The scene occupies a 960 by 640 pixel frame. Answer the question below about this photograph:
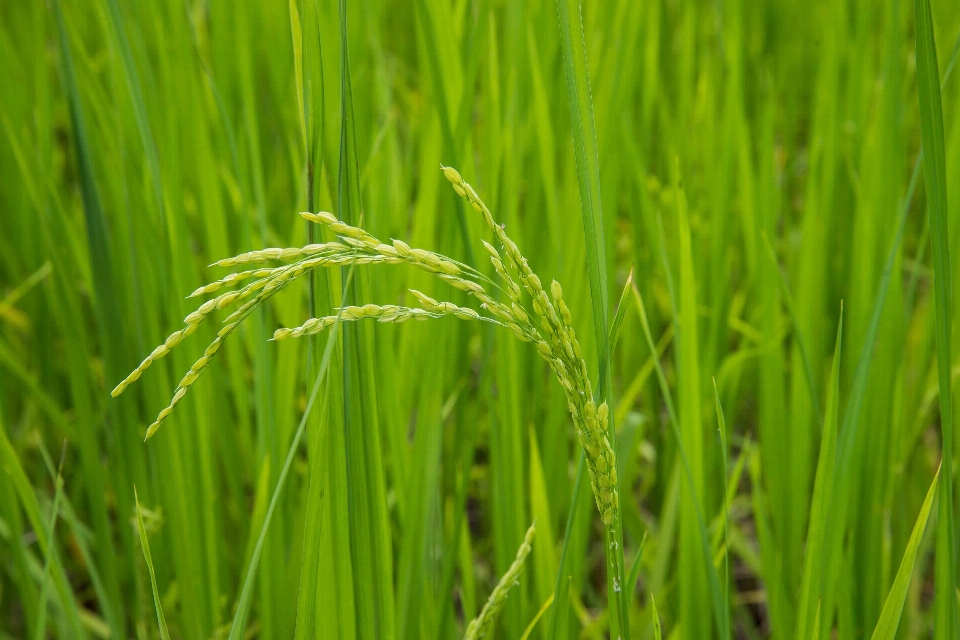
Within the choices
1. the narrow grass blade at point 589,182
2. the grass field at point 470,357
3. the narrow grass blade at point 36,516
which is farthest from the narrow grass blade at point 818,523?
the narrow grass blade at point 36,516

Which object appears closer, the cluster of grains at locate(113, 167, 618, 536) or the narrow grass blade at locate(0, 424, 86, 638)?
the cluster of grains at locate(113, 167, 618, 536)

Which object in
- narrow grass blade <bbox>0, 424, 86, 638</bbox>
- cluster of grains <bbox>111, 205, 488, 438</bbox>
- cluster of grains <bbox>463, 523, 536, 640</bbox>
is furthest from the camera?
narrow grass blade <bbox>0, 424, 86, 638</bbox>

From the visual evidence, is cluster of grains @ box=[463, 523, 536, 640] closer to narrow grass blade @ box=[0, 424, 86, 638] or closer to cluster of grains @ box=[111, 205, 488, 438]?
cluster of grains @ box=[111, 205, 488, 438]

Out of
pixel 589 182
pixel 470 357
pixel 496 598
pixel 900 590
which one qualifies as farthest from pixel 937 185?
pixel 470 357

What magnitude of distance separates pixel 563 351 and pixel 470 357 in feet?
2.09

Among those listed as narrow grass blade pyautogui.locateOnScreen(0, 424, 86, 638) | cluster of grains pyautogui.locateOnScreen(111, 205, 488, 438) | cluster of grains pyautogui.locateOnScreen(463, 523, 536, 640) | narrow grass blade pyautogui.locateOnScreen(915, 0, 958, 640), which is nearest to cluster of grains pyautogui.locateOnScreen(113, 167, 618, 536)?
cluster of grains pyautogui.locateOnScreen(111, 205, 488, 438)

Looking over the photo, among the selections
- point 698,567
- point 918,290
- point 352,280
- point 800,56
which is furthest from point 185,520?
point 800,56

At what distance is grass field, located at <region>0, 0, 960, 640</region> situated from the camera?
2.11ft

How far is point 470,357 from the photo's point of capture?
1.10 metres

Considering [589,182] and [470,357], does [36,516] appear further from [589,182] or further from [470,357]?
[589,182]

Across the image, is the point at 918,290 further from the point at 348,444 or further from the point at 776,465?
the point at 348,444

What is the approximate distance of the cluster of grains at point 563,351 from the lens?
46 cm

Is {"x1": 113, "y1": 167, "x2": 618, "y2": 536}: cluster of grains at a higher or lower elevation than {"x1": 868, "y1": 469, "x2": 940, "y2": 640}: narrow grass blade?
higher

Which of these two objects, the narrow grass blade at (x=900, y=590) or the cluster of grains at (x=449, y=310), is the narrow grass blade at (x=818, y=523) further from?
the cluster of grains at (x=449, y=310)
